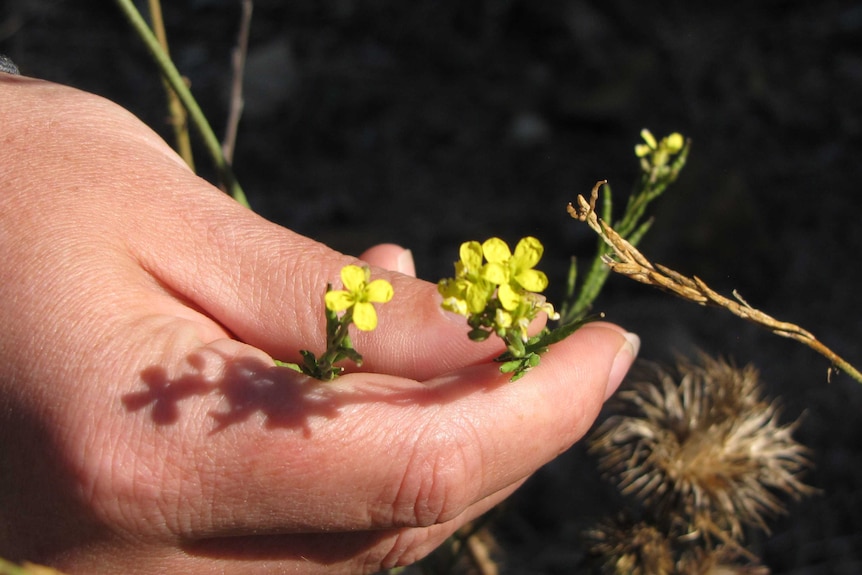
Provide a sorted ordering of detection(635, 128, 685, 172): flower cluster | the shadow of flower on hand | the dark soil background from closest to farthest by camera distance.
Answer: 1. the shadow of flower on hand
2. detection(635, 128, 685, 172): flower cluster
3. the dark soil background

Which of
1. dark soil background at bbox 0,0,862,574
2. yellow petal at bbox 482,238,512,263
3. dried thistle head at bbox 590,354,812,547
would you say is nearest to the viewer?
yellow petal at bbox 482,238,512,263

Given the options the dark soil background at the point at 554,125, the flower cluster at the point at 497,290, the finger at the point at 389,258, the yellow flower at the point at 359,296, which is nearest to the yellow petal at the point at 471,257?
the flower cluster at the point at 497,290

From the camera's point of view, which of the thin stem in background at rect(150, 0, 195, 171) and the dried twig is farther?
the thin stem in background at rect(150, 0, 195, 171)

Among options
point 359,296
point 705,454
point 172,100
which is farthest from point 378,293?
point 172,100

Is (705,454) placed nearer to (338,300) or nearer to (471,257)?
(471,257)

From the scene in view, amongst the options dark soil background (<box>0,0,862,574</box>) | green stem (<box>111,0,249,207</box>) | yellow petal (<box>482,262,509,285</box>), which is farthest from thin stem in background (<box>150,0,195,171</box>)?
dark soil background (<box>0,0,862,574</box>)

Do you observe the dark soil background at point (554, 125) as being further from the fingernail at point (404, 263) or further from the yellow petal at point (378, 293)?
the yellow petal at point (378, 293)

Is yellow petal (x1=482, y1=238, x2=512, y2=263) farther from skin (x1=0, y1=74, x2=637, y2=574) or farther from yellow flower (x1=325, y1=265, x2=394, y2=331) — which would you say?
skin (x1=0, y1=74, x2=637, y2=574)

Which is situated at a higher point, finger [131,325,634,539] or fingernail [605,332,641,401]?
fingernail [605,332,641,401]
